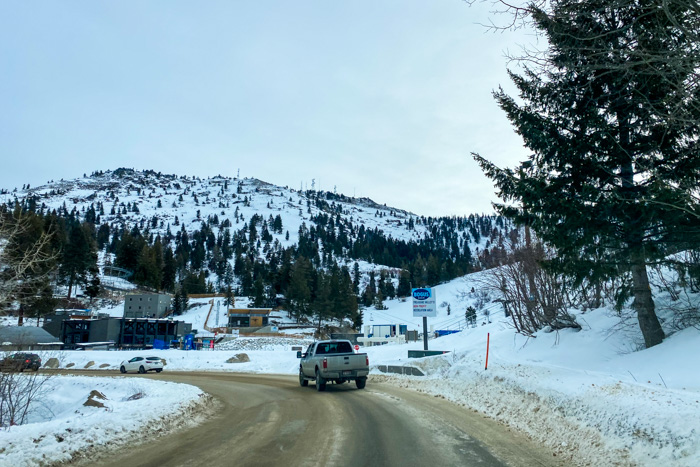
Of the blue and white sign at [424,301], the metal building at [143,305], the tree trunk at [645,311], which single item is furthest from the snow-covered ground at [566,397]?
the metal building at [143,305]

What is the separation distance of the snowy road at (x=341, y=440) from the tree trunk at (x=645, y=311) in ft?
17.9

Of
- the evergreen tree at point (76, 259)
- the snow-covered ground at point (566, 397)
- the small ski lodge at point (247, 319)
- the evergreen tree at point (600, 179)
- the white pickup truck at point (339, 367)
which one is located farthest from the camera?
the small ski lodge at point (247, 319)

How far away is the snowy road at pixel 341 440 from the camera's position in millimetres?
6918

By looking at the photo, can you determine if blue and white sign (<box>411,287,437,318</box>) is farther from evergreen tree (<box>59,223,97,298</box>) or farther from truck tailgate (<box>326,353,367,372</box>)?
evergreen tree (<box>59,223,97,298</box>)

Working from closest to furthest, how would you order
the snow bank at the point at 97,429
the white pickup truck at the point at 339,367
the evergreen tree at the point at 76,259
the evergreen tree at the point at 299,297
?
the snow bank at the point at 97,429
the white pickup truck at the point at 339,367
the evergreen tree at the point at 76,259
the evergreen tree at the point at 299,297

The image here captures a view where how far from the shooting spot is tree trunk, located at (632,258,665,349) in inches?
483

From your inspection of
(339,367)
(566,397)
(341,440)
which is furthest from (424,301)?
(341,440)

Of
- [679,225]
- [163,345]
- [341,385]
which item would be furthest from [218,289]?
[679,225]

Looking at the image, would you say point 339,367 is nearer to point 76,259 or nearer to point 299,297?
point 76,259

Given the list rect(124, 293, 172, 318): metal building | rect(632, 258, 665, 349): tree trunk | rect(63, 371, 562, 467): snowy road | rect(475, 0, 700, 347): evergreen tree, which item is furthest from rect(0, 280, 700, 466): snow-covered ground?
rect(124, 293, 172, 318): metal building

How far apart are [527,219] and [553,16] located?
7292 mm

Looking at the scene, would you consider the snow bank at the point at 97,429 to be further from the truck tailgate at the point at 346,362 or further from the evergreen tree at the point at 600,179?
the evergreen tree at the point at 600,179

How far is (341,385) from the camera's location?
1930cm

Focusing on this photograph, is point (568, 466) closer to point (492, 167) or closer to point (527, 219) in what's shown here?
point (527, 219)
